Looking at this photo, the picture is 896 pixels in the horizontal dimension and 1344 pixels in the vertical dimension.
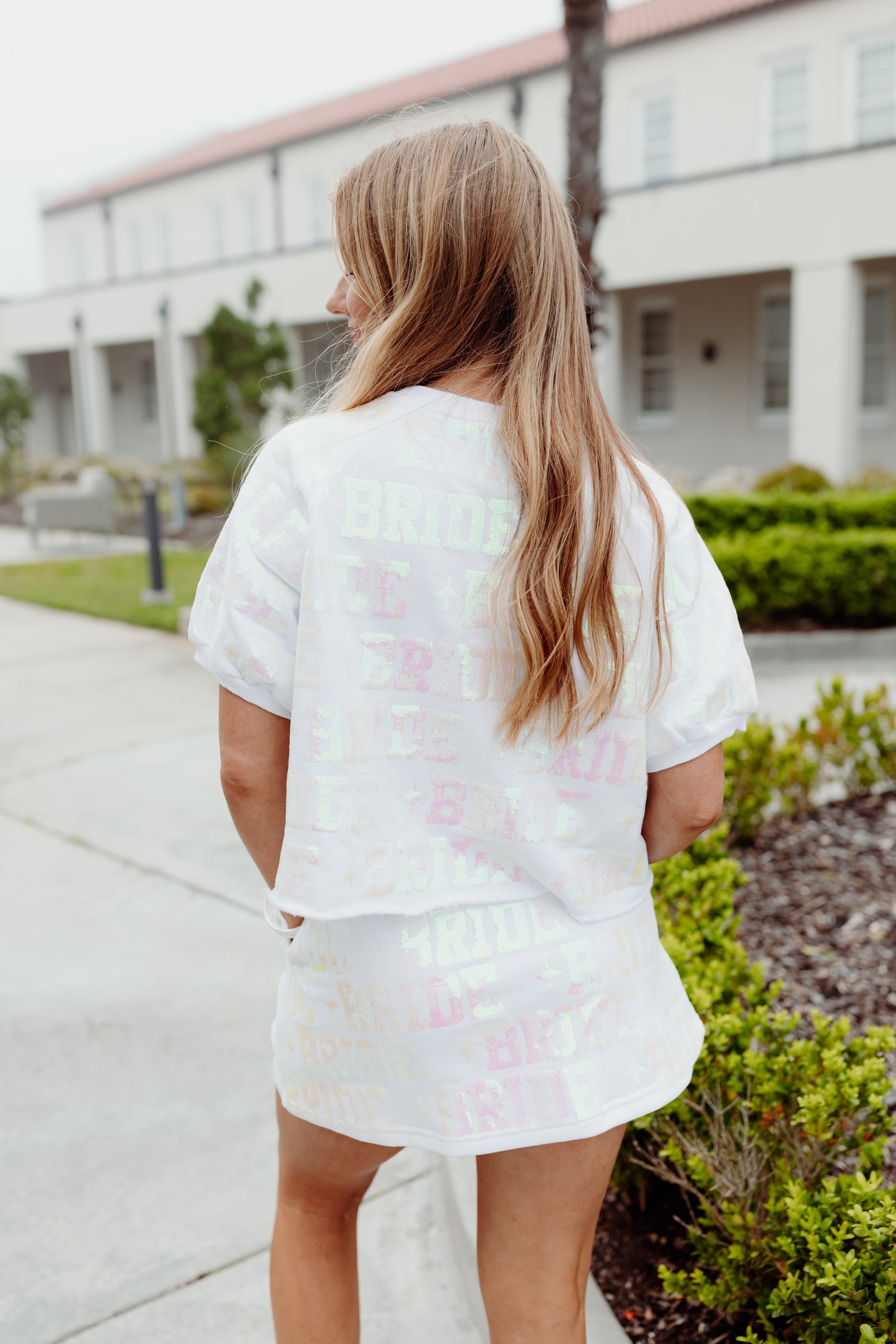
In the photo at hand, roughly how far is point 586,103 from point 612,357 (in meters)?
11.2

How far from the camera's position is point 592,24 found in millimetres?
6809

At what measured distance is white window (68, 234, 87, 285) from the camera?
110 ft

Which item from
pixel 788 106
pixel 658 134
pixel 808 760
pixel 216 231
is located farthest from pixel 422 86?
pixel 808 760

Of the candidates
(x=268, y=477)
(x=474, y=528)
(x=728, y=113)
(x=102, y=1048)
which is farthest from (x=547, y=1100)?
(x=728, y=113)

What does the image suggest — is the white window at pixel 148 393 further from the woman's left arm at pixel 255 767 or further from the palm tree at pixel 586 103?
the woman's left arm at pixel 255 767

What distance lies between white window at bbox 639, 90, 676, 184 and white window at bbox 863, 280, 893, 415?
411 centimetres

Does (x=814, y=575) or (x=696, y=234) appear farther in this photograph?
(x=696, y=234)

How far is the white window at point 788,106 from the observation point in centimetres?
1805

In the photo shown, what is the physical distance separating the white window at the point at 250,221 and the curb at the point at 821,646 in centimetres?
2266

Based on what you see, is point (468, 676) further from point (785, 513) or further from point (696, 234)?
point (696, 234)

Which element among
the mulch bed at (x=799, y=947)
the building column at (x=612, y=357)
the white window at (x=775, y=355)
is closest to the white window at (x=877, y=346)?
the white window at (x=775, y=355)

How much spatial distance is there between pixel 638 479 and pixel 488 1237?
0.90m

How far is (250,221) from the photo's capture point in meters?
27.9

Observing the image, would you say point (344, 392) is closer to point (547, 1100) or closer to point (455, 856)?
point (455, 856)
